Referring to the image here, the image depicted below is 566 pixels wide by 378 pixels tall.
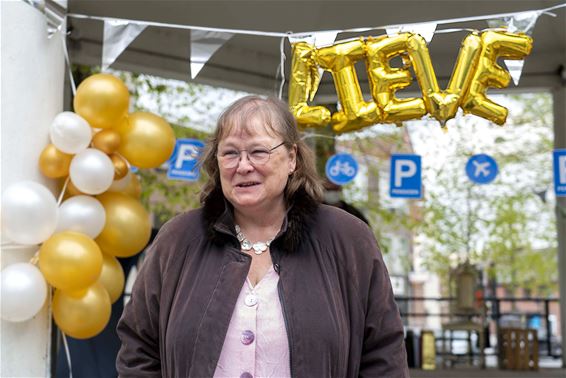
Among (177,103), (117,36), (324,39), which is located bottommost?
(324,39)

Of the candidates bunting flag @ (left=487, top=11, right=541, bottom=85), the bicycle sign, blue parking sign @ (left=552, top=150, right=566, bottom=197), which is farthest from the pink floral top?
blue parking sign @ (left=552, top=150, right=566, bottom=197)

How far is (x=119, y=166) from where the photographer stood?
4.84m

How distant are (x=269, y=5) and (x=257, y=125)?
4.73 meters

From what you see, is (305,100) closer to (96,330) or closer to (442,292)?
(96,330)

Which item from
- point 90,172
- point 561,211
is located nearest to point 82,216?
point 90,172

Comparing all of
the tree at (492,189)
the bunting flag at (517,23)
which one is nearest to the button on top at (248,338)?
the bunting flag at (517,23)

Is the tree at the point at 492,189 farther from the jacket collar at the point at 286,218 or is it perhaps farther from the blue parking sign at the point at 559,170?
the jacket collar at the point at 286,218

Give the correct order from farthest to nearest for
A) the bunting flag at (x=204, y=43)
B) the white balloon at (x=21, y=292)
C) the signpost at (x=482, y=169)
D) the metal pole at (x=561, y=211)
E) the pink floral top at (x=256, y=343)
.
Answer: the metal pole at (x=561, y=211) → the signpost at (x=482, y=169) → the bunting flag at (x=204, y=43) → the white balloon at (x=21, y=292) → the pink floral top at (x=256, y=343)

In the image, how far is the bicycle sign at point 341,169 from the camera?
310 inches

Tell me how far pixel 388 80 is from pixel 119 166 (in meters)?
1.81

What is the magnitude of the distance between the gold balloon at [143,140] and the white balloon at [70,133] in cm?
31

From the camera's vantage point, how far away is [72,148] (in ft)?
14.9

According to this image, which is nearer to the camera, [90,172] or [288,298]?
[288,298]

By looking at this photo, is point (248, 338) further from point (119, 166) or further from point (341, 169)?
point (341, 169)
